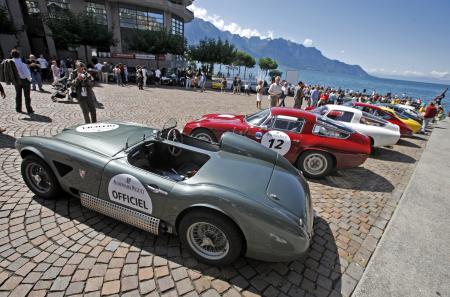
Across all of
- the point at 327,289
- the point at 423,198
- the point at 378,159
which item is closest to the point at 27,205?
the point at 327,289

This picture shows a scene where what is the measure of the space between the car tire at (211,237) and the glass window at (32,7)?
33.6 m

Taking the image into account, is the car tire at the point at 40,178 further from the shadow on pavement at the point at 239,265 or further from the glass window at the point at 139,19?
the glass window at the point at 139,19

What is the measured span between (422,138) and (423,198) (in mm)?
8735

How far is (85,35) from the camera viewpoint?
22.5 meters

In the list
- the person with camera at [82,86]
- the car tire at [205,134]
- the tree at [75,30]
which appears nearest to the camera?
the car tire at [205,134]

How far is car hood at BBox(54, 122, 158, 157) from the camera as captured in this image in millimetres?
2987

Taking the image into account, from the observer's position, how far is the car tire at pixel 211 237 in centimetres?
238

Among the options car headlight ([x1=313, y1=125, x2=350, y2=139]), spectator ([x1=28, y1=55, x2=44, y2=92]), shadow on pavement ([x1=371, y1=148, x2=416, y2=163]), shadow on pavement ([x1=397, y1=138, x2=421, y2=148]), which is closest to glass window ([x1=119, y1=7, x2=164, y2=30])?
spectator ([x1=28, y1=55, x2=44, y2=92])

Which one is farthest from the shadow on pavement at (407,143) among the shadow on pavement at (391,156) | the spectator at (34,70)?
the spectator at (34,70)

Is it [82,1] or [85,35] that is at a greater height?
[82,1]

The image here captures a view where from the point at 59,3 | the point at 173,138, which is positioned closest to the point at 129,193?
the point at 173,138

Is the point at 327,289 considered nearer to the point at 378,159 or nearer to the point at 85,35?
the point at 378,159

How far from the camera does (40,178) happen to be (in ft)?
10.8

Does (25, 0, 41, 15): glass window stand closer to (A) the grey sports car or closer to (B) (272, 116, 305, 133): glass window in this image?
(A) the grey sports car
